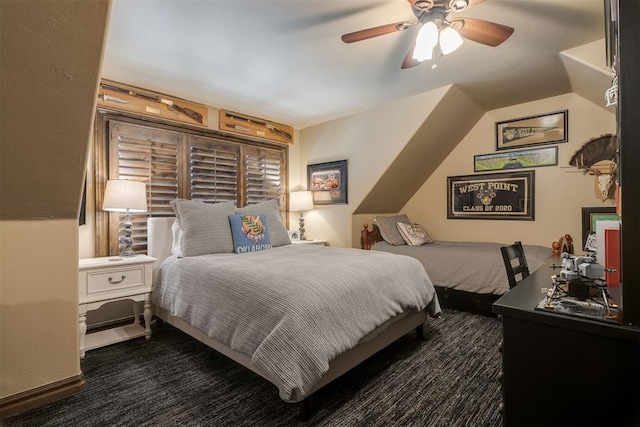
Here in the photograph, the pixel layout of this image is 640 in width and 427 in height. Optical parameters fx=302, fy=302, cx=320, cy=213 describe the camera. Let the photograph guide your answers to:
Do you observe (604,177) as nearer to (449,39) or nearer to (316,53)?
(449,39)

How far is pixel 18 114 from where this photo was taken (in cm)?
133

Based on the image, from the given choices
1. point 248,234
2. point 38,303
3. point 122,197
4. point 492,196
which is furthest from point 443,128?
point 38,303

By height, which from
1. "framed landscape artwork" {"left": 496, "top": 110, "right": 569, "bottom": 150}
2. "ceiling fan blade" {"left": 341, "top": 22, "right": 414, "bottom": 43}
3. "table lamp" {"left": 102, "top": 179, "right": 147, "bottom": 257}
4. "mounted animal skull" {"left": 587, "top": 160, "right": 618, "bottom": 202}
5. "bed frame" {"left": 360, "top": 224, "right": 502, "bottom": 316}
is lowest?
"bed frame" {"left": 360, "top": 224, "right": 502, "bottom": 316}

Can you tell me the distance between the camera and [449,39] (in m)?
1.79

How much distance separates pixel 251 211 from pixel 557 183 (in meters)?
3.46

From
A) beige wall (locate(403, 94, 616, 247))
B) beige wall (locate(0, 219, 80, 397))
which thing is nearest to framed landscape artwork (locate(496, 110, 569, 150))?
beige wall (locate(403, 94, 616, 247))

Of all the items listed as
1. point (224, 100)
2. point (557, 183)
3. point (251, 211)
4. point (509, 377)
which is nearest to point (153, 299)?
point (251, 211)

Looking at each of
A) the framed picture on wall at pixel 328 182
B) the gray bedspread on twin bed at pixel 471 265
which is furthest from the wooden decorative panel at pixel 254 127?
the gray bedspread on twin bed at pixel 471 265

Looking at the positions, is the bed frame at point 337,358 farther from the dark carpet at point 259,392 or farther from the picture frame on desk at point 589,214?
the picture frame on desk at point 589,214

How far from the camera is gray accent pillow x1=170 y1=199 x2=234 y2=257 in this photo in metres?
2.59

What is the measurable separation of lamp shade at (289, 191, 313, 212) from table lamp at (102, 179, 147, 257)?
195cm

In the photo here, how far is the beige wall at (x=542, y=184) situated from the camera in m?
3.26

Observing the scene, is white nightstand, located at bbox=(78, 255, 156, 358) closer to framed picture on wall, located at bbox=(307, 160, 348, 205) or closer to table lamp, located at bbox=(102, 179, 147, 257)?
table lamp, located at bbox=(102, 179, 147, 257)

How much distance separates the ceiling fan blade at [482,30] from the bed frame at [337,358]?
1.91 meters
